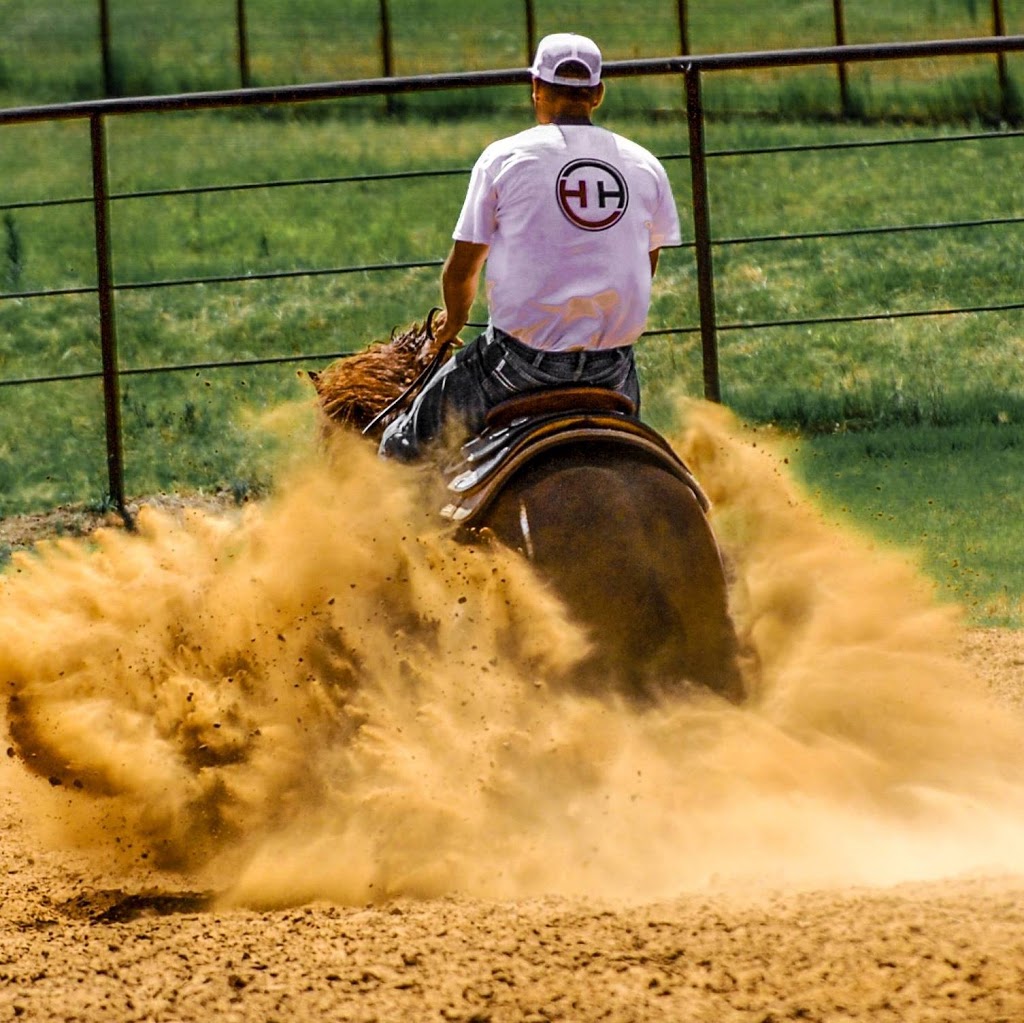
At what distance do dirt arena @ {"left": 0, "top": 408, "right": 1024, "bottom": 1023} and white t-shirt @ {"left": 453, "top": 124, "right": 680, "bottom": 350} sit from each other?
0.67m

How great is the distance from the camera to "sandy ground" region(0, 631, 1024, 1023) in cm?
374

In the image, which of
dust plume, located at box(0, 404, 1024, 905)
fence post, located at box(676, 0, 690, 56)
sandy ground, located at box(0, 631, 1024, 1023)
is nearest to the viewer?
sandy ground, located at box(0, 631, 1024, 1023)

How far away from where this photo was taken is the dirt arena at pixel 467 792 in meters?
3.95

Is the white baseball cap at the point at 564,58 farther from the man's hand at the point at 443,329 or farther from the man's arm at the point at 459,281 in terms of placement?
the man's hand at the point at 443,329

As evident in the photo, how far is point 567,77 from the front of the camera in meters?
5.41

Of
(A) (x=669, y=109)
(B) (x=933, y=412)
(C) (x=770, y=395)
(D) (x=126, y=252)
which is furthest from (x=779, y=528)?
(A) (x=669, y=109)

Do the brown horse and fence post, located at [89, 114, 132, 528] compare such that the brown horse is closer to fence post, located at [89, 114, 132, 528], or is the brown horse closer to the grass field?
the grass field

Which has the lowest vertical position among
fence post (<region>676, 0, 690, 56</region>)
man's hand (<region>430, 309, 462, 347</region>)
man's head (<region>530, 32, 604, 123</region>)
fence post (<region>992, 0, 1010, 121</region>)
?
man's hand (<region>430, 309, 462, 347</region>)

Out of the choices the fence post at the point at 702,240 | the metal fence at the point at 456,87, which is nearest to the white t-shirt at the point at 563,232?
the metal fence at the point at 456,87

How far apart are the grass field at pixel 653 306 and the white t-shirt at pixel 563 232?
284cm

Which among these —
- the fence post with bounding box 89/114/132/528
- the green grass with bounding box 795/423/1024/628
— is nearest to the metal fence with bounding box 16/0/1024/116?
the green grass with bounding box 795/423/1024/628

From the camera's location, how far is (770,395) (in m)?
12.1

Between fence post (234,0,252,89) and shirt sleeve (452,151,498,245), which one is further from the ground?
fence post (234,0,252,89)

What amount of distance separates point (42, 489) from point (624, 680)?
6.71 metres
